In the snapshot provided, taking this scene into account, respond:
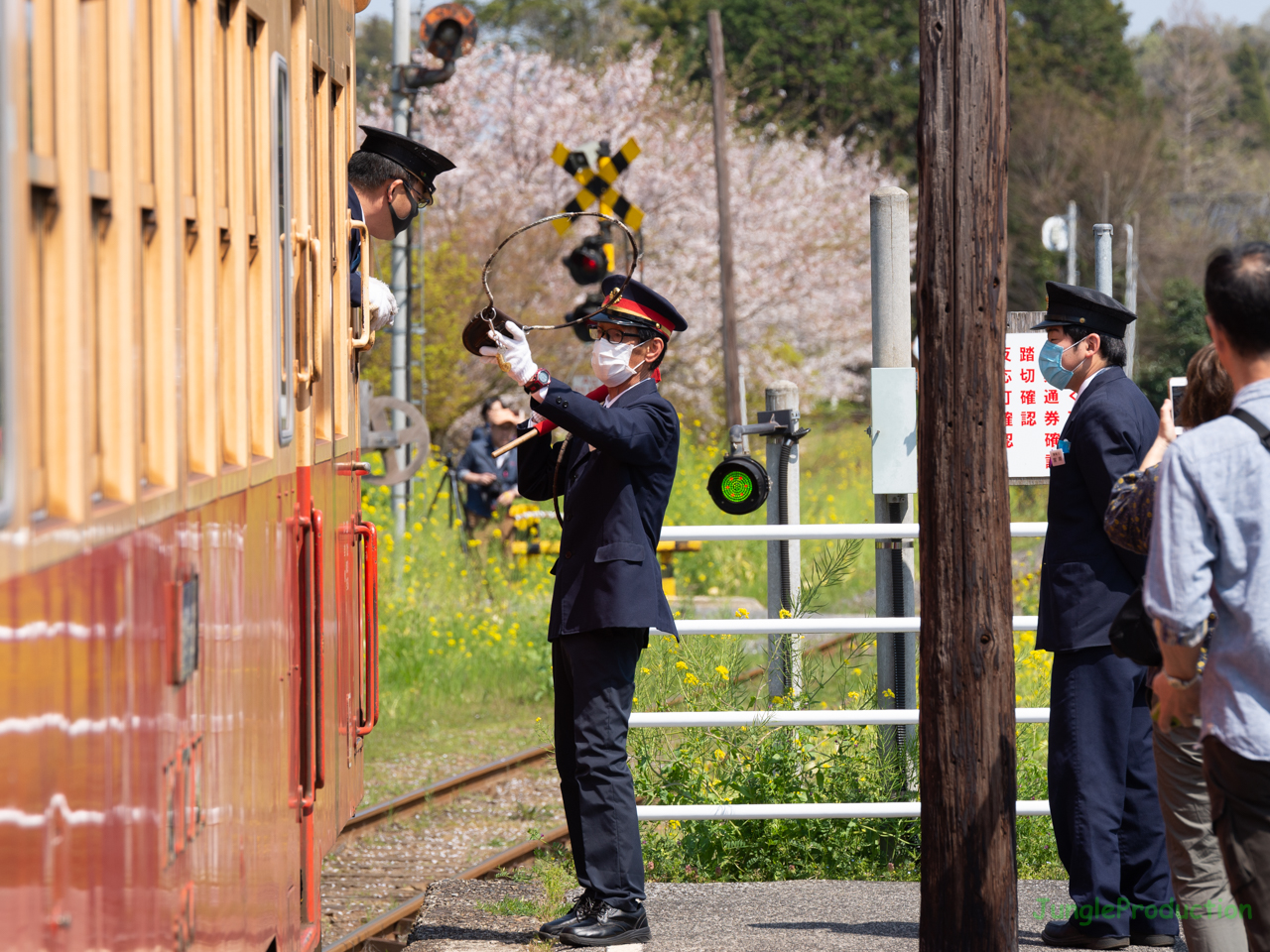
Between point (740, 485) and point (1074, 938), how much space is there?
6.92ft

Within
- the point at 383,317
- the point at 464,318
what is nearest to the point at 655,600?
the point at 383,317

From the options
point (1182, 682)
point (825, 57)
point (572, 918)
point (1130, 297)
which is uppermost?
point (825, 57)

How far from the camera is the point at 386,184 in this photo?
4762 mm

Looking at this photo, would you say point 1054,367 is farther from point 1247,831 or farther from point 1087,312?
point 1247,831

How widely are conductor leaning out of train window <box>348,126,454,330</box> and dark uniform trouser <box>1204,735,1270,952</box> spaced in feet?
9.44

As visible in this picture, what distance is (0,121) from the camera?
61.1 inches

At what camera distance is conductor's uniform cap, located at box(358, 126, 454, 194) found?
4.64 meters

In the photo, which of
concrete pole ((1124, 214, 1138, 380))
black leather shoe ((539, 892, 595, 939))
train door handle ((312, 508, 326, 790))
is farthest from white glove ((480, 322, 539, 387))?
concrete pole ((1124, 214, 1138, 380))

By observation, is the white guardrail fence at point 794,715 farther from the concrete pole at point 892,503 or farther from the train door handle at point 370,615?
the train door handle at point 370,615

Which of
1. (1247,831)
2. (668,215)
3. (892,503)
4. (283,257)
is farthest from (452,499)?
(668,215)

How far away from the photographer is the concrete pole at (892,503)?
5.72 meters

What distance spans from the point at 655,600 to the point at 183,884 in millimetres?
2244

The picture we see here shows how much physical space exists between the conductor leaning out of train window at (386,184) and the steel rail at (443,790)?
2737mm

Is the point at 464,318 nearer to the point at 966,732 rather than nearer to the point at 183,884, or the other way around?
the point at 966,732
